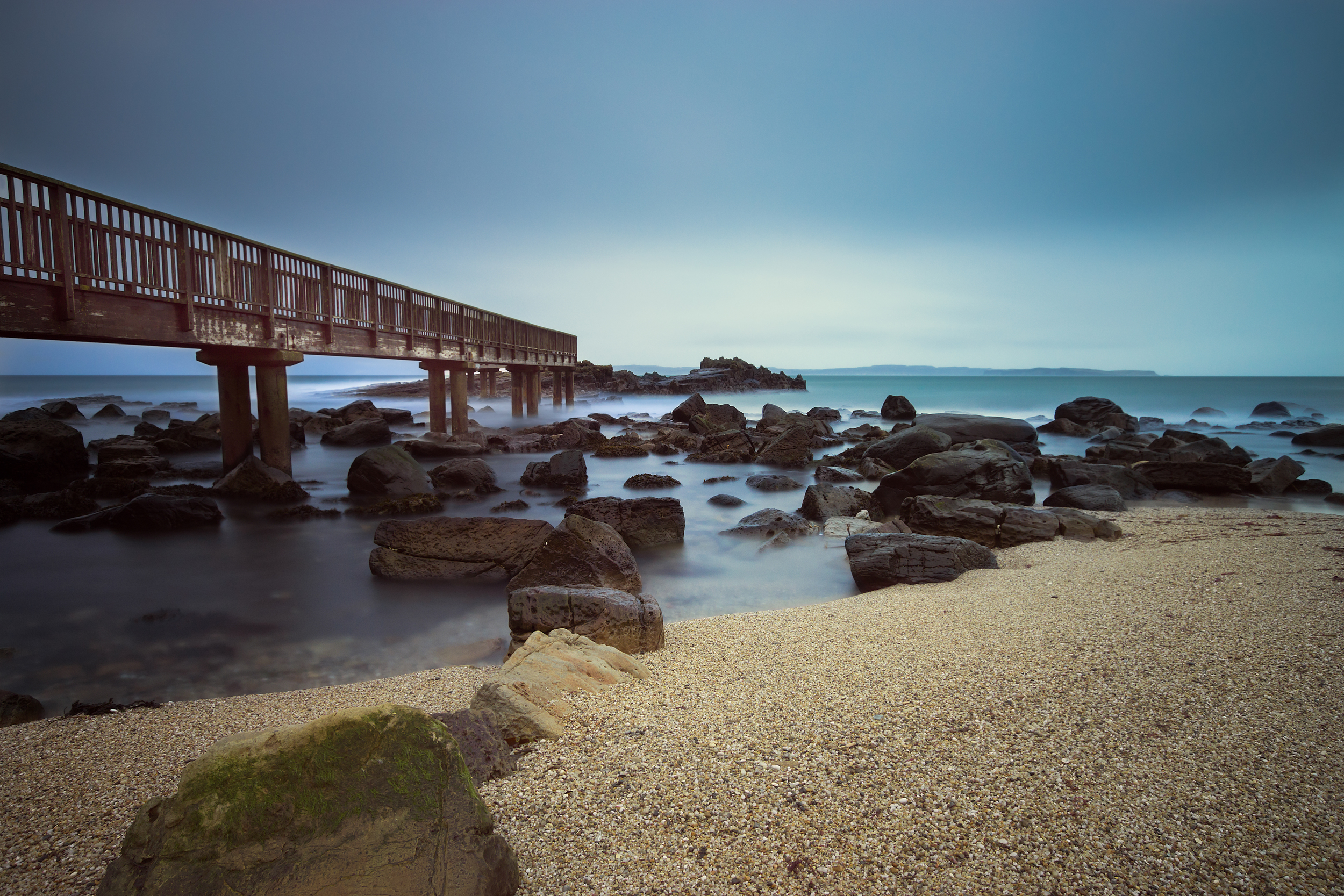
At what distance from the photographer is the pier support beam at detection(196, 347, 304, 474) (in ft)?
37.3

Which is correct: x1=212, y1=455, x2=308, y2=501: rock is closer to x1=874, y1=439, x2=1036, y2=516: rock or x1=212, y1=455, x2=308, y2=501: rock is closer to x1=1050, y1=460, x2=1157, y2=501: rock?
x1=874, y1=439, x2=1036, y2=516: rock

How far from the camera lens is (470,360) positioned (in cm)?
2019

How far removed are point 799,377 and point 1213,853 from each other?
73.4 m

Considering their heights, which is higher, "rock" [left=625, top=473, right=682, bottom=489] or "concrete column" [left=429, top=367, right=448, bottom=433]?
"concrete column" [left=429, top=367, right=448, bottom=433]

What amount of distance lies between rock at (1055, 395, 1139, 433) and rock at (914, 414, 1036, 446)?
30.5 ft

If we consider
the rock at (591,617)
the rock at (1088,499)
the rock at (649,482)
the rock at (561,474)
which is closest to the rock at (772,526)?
the rock at (649,482)

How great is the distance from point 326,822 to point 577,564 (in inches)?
159

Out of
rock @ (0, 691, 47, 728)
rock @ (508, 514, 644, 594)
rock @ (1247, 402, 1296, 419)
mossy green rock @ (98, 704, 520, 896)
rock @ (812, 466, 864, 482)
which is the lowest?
rock @ (0, 691, 47, 728)

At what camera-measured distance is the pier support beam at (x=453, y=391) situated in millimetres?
20125

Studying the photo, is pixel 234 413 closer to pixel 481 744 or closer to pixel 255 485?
pixel 255 485

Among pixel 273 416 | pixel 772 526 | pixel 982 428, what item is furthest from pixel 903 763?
pixel 982 428

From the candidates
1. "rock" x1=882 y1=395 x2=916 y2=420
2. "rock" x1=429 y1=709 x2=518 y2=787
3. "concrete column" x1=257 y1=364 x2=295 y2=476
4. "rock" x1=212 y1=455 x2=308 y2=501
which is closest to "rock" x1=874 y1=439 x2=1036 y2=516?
"rock" x1=429 y1=709 x2=518 y2=787

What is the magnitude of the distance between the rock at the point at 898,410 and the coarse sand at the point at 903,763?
1119 inches

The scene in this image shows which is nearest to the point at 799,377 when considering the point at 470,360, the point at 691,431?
the point at 691,431
